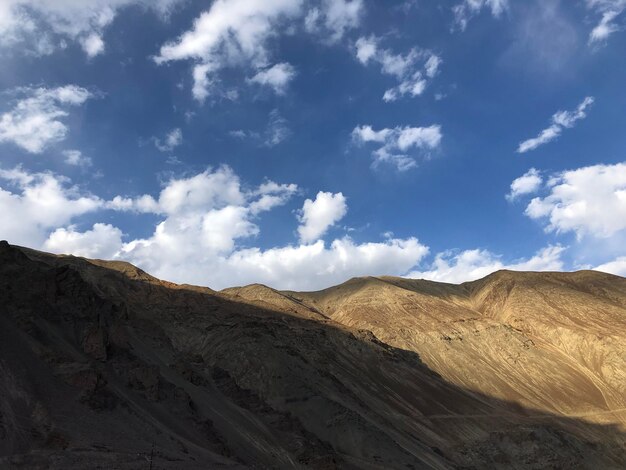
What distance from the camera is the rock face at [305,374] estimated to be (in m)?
27.9

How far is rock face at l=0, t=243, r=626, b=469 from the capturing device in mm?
27938

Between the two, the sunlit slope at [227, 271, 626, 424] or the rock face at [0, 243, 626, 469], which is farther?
the sunlit slope at [227, 271, 626, 424]

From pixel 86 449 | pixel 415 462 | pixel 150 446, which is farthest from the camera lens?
pixel 415 462

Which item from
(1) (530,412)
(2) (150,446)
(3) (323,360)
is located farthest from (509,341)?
(2) (150,446)

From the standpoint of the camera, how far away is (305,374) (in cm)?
5922

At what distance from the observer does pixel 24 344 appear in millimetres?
30000

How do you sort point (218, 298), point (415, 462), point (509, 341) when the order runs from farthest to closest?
point (509, 341) → point (218, 298) → point (415, 462)

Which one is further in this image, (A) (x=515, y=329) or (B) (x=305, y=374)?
(A) (x=515, y=329)

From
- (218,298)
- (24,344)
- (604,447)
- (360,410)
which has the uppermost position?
(218,298)

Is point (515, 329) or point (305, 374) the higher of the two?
point (515, 329)

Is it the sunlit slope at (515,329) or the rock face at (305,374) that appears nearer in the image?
the rock face at (305,374)

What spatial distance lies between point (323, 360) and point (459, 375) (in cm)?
3075

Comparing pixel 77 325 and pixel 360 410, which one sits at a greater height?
pixel 77 325

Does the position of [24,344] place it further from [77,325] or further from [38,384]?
[77,325]
